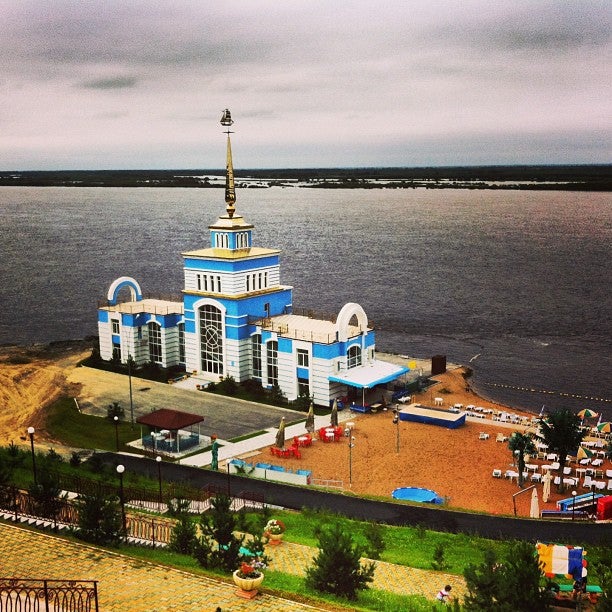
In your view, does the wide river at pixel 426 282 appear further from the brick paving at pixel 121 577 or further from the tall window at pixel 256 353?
the brick paving at pixel 121 577

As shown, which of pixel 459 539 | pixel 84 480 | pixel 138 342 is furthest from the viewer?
pixel 138 342

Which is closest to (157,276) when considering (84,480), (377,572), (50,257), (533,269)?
(50,257)

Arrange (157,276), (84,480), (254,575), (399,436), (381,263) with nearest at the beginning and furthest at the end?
(254,575) → (84,480) → (399,436) → (157,276) → (381,263)

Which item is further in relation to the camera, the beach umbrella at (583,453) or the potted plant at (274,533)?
the beach umbrella at (583,453)

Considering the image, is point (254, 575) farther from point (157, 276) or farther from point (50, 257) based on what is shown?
point (50, 257)

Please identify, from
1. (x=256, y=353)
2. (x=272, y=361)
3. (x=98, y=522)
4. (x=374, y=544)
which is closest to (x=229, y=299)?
(x=256, y=353)

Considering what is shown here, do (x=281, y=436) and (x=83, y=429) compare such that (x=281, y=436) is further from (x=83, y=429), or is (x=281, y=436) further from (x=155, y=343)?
(x=155, y=343)

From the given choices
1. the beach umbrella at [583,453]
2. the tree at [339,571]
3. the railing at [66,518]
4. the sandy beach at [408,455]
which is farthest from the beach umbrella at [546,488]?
the railing at [66,518]
